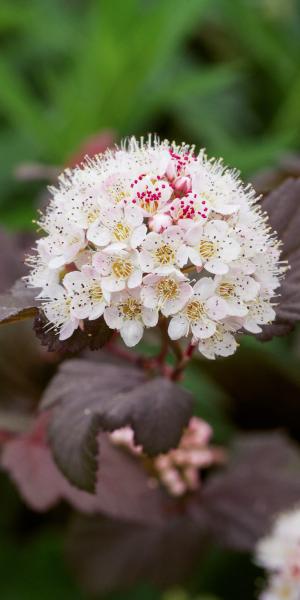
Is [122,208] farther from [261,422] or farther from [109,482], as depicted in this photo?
[261,422]

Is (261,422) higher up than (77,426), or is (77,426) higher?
(77,426)

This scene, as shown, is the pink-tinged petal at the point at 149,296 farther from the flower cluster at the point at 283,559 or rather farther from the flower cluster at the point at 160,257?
the flower cluster at the point at 283,559

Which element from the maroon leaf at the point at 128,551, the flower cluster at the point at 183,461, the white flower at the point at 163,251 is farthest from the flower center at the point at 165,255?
the maroon leaf at the point at 128,551

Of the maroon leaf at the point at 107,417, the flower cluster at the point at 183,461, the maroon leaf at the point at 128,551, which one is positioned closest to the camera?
the maroon leaf at the point at 107,417

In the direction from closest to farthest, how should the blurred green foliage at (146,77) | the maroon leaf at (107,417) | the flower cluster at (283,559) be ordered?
the maroon leaf at (107,417) < the flower cluster at (283,559) < the blurred green foliage at (146,77)

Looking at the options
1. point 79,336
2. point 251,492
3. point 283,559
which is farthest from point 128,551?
point 79,336

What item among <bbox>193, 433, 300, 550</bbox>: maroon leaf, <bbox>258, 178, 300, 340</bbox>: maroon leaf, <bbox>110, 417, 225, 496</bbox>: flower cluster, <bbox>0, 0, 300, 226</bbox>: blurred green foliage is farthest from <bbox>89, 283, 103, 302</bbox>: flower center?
<bbox>0, 0, 300, 226</bbox>: blurred green foliage

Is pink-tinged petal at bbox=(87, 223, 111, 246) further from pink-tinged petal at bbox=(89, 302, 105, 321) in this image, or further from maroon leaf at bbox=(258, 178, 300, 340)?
maroon leaf at bbox=(258, 178, 300, 340)

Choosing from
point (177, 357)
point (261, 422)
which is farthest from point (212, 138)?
point (177, 357)
